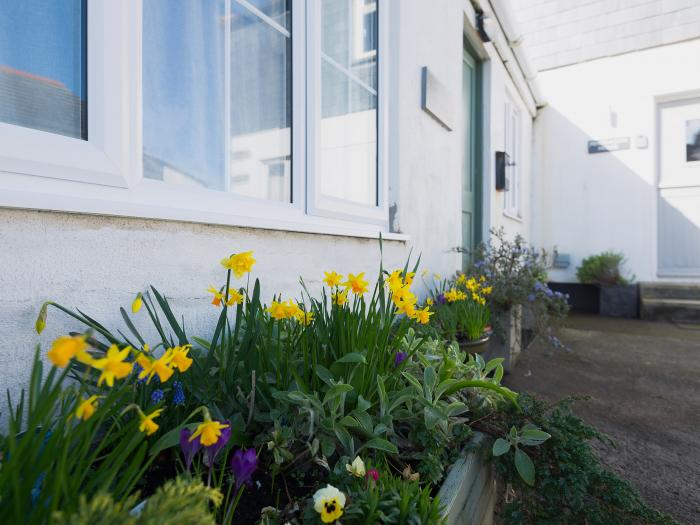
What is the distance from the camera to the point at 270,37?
1.78 meters

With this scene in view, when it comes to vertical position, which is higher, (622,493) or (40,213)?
(40,213)

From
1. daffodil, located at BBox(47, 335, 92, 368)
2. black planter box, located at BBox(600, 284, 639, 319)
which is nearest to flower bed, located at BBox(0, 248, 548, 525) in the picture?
daffodil, located at BBox(47, 335, 92, 368)

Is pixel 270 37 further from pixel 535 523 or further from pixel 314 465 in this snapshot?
pixel 535 523

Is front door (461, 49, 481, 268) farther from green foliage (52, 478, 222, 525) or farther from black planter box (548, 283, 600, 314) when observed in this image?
green foliage (52, 478, 222, 525)

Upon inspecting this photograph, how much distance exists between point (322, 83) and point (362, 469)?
5.85ft

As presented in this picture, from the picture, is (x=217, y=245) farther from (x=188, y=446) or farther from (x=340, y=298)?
(x=188, y=446)

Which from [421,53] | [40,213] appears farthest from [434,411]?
[421,53]

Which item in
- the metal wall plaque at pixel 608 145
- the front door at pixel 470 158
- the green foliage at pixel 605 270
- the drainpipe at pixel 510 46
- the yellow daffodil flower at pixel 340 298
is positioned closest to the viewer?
the yellow daffodil flower at pixel 340 298

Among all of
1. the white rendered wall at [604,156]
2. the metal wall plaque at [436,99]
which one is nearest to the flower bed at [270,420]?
the metal wall plaque at [436,99]

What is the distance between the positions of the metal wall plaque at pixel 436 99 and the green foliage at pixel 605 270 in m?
4.06

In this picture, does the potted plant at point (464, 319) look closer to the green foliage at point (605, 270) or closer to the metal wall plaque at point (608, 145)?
the green foliage at point (605, 270)

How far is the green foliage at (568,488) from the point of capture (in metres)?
1.01

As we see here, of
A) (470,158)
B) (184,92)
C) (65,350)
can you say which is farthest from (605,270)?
(65,350)

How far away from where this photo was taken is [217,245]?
143 centimetres
